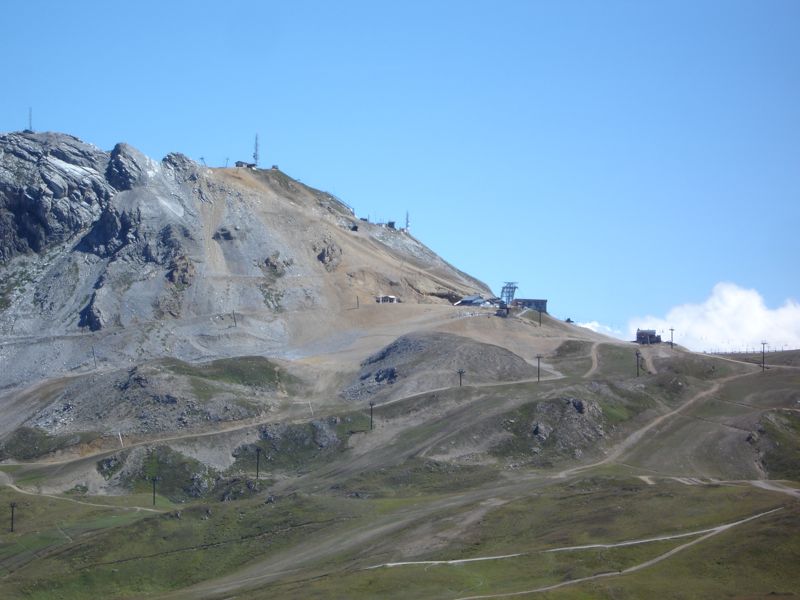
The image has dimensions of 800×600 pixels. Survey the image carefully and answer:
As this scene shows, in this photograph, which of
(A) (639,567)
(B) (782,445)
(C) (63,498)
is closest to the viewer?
(A) (639,567)

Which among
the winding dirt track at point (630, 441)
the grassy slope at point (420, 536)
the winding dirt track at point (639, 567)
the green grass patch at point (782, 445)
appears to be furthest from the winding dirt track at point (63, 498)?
the green grass patch at point (782, 445)

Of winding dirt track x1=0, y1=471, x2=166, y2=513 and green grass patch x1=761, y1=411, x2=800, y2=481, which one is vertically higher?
green grass patch x1=761, y1=411, x2=800, y2=481

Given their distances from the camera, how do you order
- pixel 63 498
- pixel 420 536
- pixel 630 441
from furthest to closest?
pixel 630 441, pixel 63 498, pixel 420 536

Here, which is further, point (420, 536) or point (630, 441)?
point (630, 441)

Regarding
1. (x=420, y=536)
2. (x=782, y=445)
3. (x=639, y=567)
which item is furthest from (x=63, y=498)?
(x=782, y=445)

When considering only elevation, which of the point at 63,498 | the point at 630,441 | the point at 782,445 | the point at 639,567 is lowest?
the point at 63,498

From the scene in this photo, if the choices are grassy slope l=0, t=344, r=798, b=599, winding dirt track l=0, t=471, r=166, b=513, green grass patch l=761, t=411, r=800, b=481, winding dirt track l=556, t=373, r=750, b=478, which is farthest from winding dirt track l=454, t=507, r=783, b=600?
winding dirt track l=0, t=471, r=166, b=513

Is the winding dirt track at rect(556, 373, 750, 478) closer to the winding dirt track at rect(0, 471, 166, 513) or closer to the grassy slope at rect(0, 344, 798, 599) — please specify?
the grassy slope at rect(0, 344, 798, 599)

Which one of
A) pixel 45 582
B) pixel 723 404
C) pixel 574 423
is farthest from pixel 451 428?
pixel 45 582

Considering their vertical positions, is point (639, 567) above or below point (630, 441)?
below

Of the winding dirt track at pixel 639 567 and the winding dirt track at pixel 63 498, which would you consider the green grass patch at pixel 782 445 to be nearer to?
the winding dirt track at pixel 639 567

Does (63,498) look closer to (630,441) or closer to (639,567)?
(630,441)

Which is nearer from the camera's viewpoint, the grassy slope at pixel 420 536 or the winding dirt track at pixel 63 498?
the grassy slope at pixel 420 536

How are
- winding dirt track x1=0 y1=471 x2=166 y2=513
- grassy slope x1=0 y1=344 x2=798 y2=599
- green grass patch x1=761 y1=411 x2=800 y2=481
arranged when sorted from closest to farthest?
1. grassy slope x1=0 y1=344 x2=798 y2=599
2. green grass patch x1=761 y1=411 x2=800 y2=481
3. winding dirt track x1=0 y1=471 x2=166 y2=513
